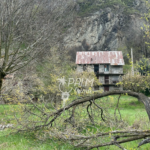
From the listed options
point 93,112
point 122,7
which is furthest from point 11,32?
point 122,7

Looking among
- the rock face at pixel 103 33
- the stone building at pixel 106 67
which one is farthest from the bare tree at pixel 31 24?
the rock face at pixel 103 33

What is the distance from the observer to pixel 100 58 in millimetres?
37250

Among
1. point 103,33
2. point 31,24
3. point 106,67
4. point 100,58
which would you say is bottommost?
point 31,24

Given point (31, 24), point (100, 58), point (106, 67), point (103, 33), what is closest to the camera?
point (31, 24)

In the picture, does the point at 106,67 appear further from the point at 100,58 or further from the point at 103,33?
the point at 103,33

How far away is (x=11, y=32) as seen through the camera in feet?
21.9

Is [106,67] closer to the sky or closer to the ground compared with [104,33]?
closer to the ground

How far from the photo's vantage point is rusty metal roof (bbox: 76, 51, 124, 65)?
3603 centimetres

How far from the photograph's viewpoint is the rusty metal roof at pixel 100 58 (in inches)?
1419

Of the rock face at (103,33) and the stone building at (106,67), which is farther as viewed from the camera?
the rock face at (103,33)

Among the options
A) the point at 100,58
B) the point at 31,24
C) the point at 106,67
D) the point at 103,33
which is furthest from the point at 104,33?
the point at 31,24

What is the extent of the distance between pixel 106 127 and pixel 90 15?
5353 cm

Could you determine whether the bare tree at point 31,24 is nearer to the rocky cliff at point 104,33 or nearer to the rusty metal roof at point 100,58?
the rusty metal roof at point 100,58

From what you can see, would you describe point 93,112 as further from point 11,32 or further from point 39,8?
point 39,8
